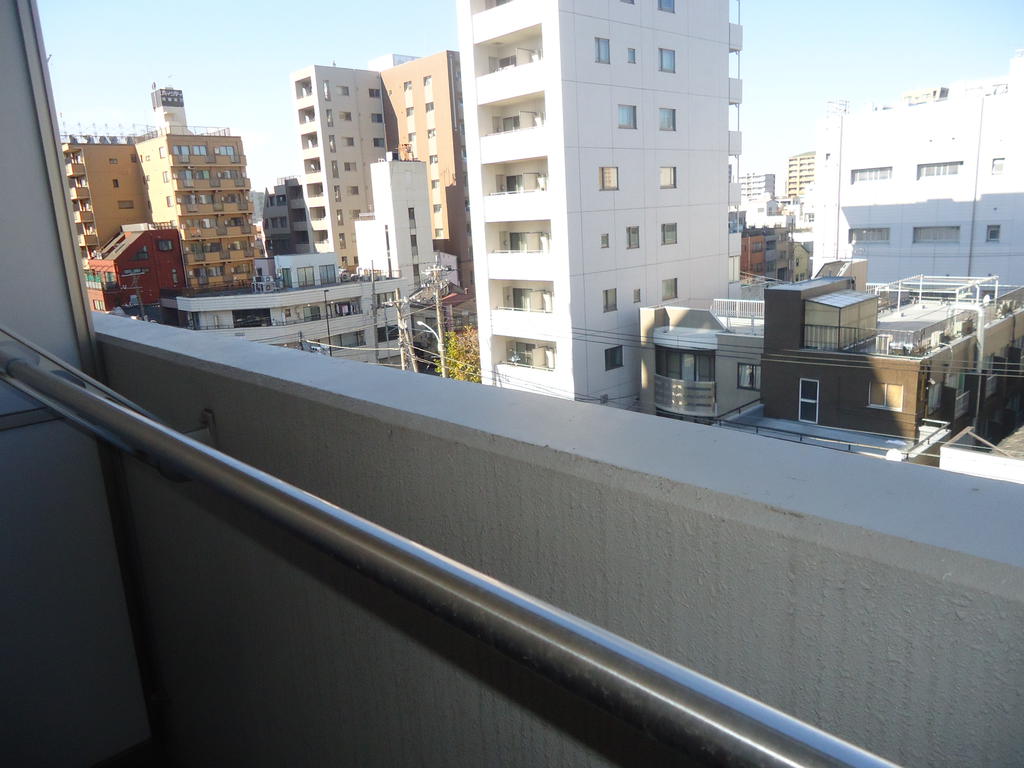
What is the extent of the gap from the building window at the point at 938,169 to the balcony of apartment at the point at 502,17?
24.5 ft

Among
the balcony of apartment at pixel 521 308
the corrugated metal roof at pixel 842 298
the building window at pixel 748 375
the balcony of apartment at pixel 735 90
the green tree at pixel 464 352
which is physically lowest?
the green tree at pixel 464 352

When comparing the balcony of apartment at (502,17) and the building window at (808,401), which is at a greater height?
the balcony of apartment at (502,17)

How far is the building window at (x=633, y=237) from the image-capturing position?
32.7ft

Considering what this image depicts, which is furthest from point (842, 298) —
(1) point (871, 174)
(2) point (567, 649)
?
(1) point (871, 174)

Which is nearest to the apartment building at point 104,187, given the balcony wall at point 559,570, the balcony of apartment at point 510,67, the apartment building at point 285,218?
the apartment building at point 285,218

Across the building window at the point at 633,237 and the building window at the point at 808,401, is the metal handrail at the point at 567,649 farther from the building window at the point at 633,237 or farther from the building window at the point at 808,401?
the building window at the point at 633,237

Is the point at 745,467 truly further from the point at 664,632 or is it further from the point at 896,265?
the point at 896,265

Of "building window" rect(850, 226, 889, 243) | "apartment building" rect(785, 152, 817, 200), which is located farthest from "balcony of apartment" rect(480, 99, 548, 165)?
"apartment building" rect(785, 152, 817, 200)

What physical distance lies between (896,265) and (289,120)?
1701cm

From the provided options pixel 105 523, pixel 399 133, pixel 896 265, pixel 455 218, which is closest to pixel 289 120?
pixel 399 133

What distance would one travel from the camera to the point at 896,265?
500 inches

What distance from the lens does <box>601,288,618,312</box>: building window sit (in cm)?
982

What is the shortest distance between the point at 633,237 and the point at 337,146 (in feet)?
44.5

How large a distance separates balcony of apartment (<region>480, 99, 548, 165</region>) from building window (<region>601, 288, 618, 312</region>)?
82.3 inches
